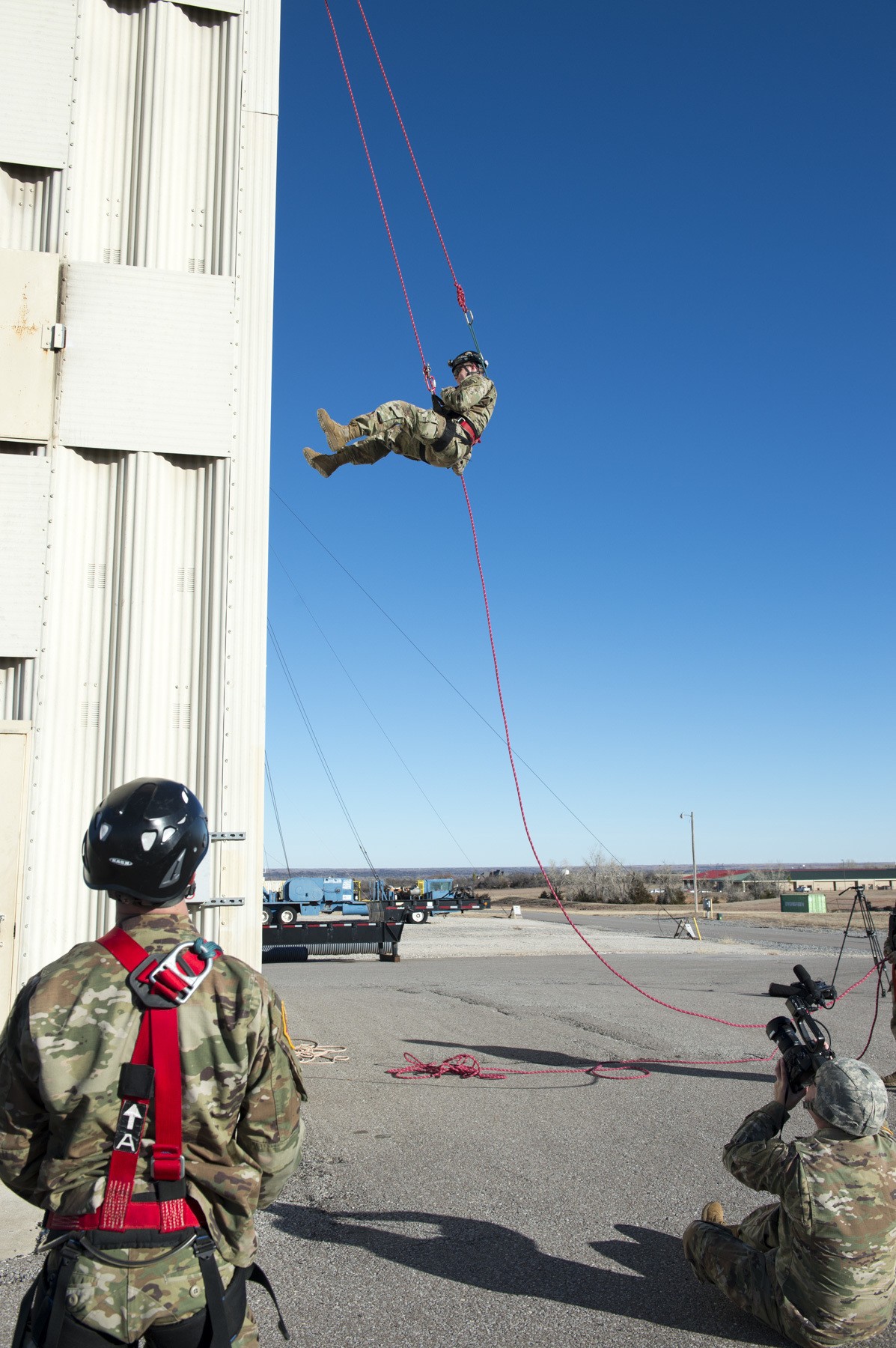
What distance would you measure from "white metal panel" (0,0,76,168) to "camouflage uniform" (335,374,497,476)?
2.36 meters

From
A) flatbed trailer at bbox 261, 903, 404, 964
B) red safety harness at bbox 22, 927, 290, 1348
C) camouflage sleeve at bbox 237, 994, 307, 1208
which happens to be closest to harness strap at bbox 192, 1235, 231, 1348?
red safety harness at bbox 22, 927, 290, 1348

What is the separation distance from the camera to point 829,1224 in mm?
3230

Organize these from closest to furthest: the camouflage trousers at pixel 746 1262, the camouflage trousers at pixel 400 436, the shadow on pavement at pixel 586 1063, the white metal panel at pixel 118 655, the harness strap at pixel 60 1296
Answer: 1. the harness strap at pixel 60 1296
2. the camouflage trousers at pixel 746 1262
3. the white metal panel at pixel 118 655
4. the camouflage trousers at pixel 400 436
5. the shadow on pavement at pixel 586 1063

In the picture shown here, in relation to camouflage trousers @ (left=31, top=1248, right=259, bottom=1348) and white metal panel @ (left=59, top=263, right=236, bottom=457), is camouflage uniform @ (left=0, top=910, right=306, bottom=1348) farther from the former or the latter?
white metal panel @ (left=59, top=263, right=236, bottom=457)

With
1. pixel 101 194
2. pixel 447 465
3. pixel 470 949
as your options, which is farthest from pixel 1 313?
pixel 470 949

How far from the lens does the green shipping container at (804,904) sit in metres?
38.5

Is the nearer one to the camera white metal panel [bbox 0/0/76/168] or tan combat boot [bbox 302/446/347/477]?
white metal panel [bbox 0/0/76/168]

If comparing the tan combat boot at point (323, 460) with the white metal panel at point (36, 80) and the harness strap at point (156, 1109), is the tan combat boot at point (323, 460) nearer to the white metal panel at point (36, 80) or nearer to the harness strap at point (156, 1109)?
the white metal panel at point (36, 80)

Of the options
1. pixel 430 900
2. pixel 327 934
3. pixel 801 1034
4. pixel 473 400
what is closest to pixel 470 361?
pixel 473 400

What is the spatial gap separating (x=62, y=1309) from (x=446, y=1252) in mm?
2713

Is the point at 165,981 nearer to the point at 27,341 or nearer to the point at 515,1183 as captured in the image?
the point at 515,1183

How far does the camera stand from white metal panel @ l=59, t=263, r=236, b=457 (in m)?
5.52

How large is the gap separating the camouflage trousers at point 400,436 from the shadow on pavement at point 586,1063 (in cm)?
529

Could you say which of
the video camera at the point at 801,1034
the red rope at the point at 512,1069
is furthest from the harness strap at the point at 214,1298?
the red rope at the point at 512,1069
